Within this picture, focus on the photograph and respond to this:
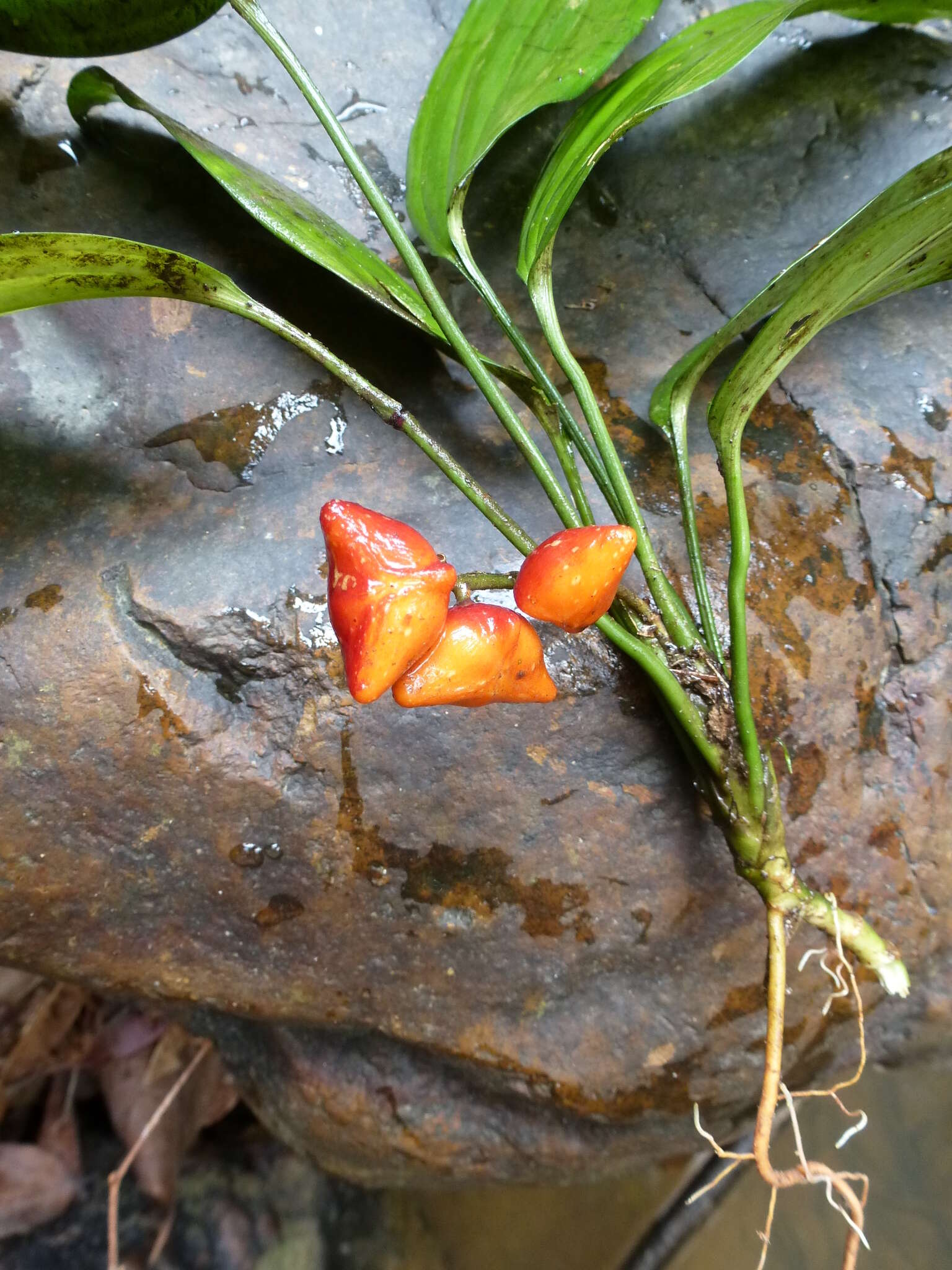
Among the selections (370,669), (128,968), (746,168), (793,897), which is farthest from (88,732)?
(746,168)

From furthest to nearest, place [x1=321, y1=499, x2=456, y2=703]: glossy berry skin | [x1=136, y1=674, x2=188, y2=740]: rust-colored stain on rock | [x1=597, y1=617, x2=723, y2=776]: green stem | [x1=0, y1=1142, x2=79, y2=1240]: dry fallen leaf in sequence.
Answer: [x1=0, y1=1142, x2=79, y2=1240]: dry fallen leaf < [x1=136, y1=674, x2=188, y2=740]: rust-colored stain on rock < [x1=597, y1=617, x2=723, y2=776]: green stem < [x1=321, y1=499, x2=456, y2=703]: glossy berry skin

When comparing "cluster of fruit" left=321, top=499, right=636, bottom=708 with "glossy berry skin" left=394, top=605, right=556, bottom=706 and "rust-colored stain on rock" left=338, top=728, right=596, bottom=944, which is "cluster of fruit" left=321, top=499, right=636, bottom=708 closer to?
"glossy berry skin" left=394, top=605, right=556, bottom=706

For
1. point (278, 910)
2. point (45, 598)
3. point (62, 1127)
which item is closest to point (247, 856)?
point (278, 910)

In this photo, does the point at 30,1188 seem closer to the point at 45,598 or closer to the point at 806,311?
the point at 45,598

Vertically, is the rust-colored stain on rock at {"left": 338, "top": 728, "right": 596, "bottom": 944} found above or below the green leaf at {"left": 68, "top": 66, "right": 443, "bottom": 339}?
below

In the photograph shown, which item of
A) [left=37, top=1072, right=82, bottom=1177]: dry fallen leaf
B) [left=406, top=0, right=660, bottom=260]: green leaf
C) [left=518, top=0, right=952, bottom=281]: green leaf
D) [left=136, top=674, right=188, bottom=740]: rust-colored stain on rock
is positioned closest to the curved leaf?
[left=518, top=0, right=952, bottom=281]: green leaf
